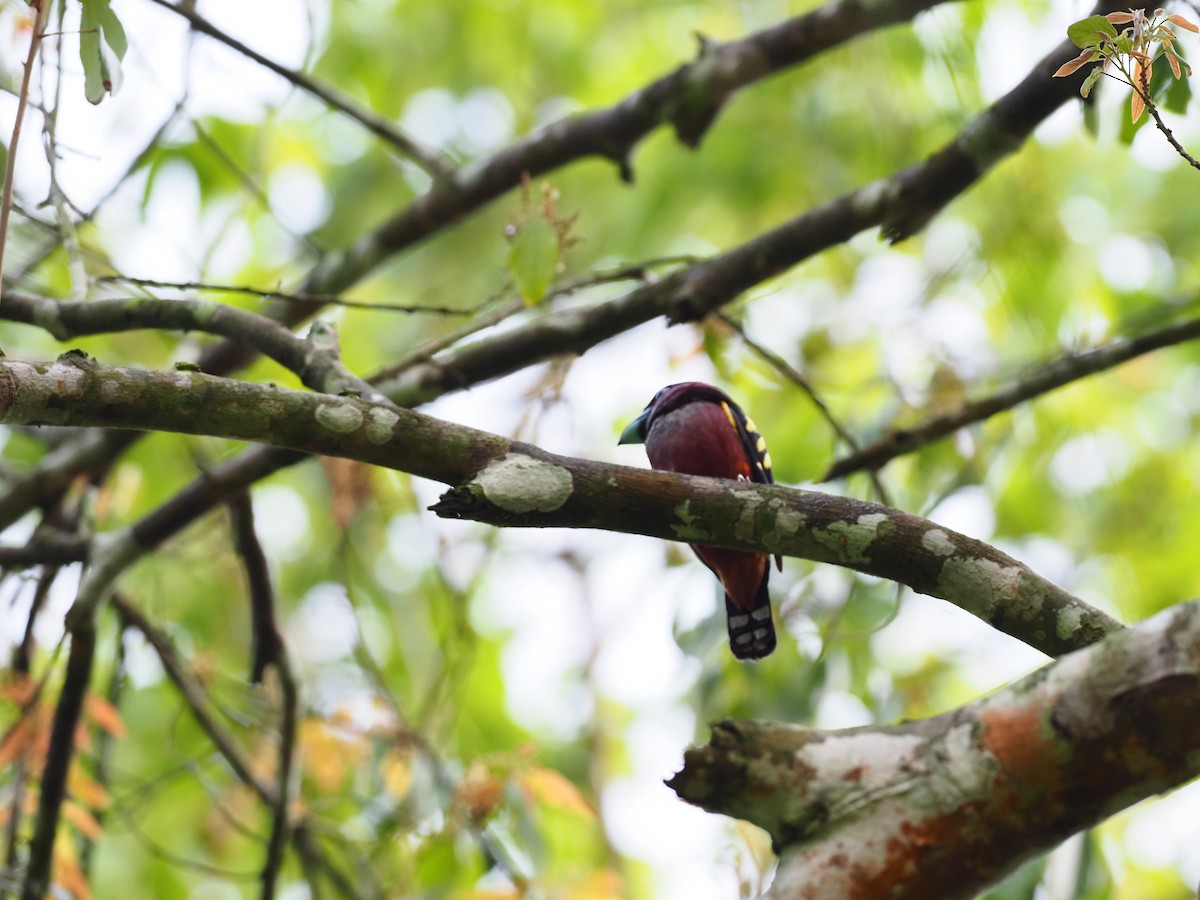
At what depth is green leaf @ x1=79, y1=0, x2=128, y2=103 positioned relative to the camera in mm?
2967

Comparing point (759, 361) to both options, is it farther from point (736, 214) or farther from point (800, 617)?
point (736, 214)

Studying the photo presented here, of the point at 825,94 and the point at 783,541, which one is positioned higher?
the point at 825,94

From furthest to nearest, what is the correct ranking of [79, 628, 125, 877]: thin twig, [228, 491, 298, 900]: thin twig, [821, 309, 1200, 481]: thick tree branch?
[79, 628, 125, 877]: thin twig < [228, 491, 298, 900]: thin twig < [821, 309, 1200, 481]: thick tree branch

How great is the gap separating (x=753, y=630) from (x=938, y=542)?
1.76m

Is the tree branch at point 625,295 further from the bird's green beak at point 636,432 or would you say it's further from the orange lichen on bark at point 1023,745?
the orange lichen on bark at point 1023,745

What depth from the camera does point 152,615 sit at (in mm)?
5438

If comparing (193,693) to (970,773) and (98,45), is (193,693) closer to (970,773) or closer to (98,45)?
(98,45)

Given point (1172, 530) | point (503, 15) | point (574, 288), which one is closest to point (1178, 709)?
point (574, 288)

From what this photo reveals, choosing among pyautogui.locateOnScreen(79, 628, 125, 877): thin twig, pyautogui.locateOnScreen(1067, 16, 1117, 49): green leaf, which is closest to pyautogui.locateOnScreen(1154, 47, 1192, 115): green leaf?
pyautogui.locateOnScreen(1067, 16, 1117, 49): green leaf

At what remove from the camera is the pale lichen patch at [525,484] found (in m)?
2.46

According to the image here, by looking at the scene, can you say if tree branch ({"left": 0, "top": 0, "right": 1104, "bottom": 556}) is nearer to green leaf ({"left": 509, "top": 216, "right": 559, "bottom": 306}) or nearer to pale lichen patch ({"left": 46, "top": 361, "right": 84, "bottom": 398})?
green leaf ({"left": 509, "top": 216, "right": 559, "bottom": 306})

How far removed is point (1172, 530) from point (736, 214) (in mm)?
2870

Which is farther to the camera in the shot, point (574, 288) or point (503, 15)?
point (503, 15)

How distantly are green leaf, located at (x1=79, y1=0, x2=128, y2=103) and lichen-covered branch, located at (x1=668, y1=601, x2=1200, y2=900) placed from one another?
2209 mm
